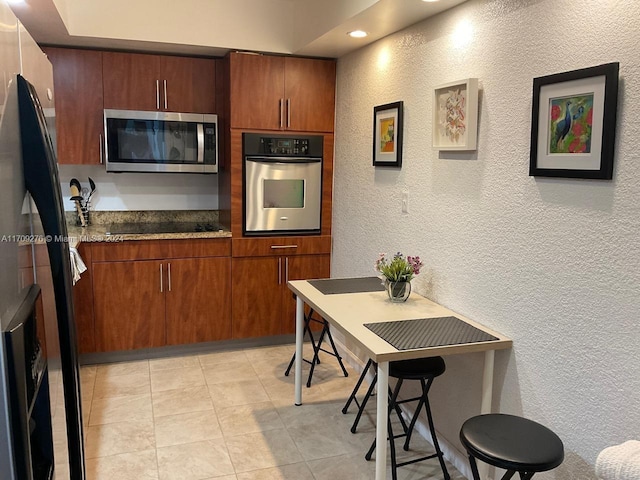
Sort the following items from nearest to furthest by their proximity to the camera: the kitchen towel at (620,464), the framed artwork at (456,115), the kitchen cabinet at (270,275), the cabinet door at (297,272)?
the kitchen towel at (620,464)
the framed artwork at (456,115)
the kitchen cabinet at (270,275)
the cabinet door at (297,272)

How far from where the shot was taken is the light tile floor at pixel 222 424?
256 cm

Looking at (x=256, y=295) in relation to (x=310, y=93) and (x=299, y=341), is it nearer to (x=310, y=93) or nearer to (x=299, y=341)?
(x=299, y=341)

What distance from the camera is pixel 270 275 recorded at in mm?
4051

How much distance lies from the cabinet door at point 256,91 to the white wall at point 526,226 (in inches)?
37.1

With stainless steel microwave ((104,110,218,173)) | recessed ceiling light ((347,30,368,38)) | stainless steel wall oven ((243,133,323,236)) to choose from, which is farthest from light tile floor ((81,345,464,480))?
recessed ceiling light ((347,30,368,38))

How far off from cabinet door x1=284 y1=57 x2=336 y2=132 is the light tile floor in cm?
172

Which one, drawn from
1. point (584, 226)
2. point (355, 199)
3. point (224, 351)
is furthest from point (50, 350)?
point (224, 351)

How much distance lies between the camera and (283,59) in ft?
12.6

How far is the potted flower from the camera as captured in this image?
2664 millimetres

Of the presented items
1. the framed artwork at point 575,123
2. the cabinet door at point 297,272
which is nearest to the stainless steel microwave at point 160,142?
the cabinet door at point 297,272

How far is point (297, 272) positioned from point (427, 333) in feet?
6.44

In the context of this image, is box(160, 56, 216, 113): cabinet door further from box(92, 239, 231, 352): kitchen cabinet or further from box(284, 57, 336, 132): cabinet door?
box(92, 239, 231, 352): kitchen cabinet

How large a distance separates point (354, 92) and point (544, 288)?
211 cm

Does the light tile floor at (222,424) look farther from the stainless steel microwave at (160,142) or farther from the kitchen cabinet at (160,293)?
the stainless steel microwave at (160,142)
